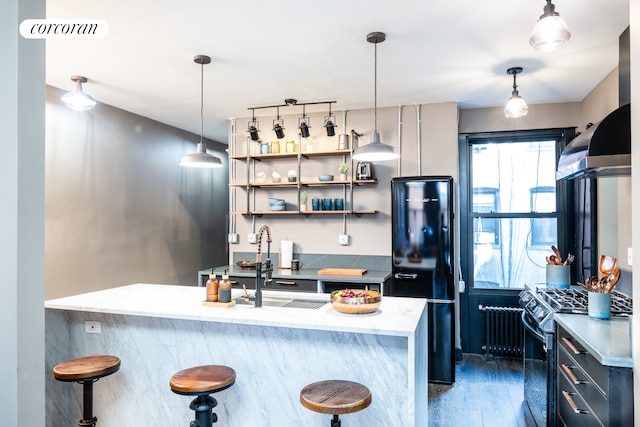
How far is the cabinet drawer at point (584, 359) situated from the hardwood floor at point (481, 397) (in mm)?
1019

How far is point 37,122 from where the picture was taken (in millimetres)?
1389

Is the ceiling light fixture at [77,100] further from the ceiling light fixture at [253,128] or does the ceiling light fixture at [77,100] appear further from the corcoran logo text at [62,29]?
the corcoran logo text at [62,29]

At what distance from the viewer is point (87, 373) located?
7.44 ft

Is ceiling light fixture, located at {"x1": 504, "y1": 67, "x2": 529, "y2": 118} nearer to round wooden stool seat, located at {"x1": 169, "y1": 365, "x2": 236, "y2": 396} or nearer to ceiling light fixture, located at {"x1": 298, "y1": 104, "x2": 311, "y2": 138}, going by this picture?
ceiling light fixture, located at {"x1": 298, "y1": 104, "x2": 311, "y2": 138}

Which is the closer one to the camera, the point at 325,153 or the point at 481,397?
the point at 481,397

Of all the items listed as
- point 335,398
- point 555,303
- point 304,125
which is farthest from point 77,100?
point 555,303

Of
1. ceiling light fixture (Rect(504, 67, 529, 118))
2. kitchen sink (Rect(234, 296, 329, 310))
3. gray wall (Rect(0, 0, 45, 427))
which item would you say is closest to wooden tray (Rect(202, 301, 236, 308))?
kitchen sink (Rect(234, 296, 329, 310))

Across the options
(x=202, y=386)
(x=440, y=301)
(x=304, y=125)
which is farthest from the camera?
(x=304, y=125)

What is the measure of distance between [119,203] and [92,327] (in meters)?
2.22

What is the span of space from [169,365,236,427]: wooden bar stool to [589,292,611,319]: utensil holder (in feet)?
6.62

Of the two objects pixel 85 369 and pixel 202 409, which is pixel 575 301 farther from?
pixel 85 369

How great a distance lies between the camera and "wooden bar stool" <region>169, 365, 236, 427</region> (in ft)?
6.77

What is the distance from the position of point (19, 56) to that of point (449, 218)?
133 inches

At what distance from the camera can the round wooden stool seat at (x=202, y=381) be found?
206 cm
